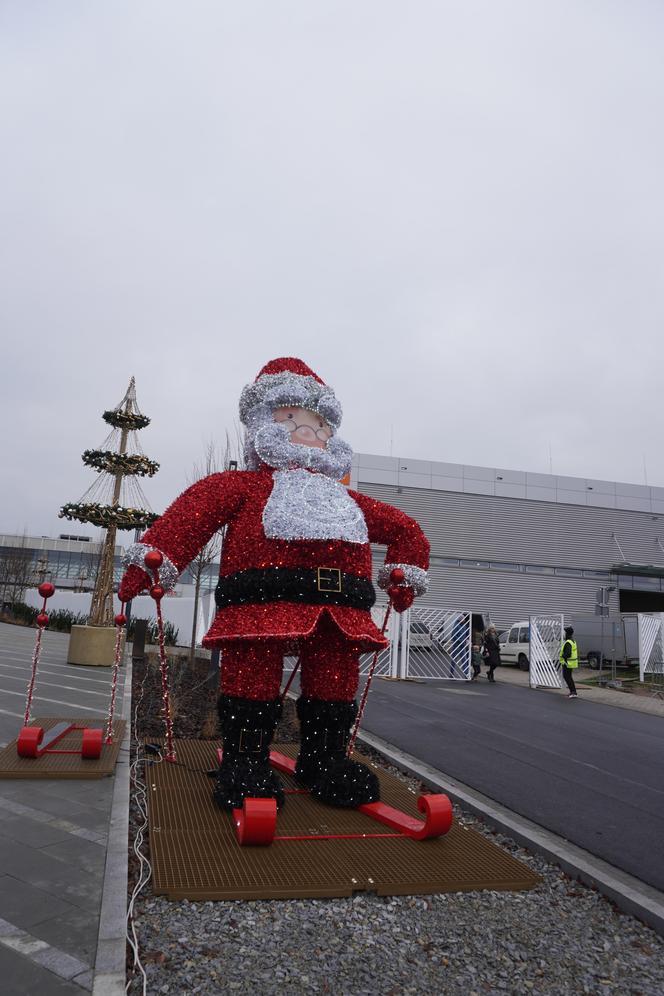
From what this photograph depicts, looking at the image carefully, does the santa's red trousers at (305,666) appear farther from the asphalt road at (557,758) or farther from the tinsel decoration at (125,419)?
the tinsel decoration at (125,419)

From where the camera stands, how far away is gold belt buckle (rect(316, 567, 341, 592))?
12.8ft

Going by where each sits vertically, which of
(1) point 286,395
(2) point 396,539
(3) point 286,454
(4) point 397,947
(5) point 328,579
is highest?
(1) point 286,395

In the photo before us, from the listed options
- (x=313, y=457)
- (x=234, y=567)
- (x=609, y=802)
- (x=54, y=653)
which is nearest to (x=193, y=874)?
(x=234, y=567)

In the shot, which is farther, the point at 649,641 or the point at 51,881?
the point at 649,641

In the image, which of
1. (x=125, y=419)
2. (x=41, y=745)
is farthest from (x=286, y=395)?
(x=125, y=419)

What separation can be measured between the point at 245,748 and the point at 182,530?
1348 mm

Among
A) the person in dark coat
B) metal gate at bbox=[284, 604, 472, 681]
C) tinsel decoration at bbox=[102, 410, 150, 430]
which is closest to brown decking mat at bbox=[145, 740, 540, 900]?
tinsel decoration at bbox=[102, 410, 150, 430]

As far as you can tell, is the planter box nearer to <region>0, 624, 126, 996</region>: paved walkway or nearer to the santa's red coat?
<region>0, 624, 126, 996</region>: paved walkway

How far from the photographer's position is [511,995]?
2238 millimetres

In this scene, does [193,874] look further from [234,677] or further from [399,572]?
[399,572]

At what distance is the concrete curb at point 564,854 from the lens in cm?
300

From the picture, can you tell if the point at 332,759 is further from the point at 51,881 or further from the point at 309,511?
the point at 51,881

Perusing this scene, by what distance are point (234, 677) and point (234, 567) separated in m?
0.65

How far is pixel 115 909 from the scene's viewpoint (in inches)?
99.7
